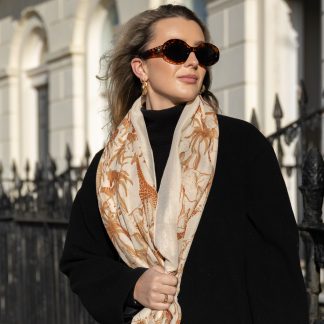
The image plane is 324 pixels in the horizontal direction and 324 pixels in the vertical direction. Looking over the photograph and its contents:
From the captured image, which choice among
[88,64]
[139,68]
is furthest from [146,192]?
[88,64]

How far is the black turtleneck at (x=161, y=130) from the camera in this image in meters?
2.38

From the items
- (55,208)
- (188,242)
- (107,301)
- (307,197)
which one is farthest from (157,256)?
(55,208)

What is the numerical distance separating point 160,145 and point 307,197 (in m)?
Answer: 0.73

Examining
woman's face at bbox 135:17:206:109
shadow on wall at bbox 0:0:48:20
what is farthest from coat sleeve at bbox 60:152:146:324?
shadow on wall at bbox 0:0:48:20

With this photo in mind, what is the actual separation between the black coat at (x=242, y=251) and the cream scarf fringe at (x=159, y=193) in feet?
0.14

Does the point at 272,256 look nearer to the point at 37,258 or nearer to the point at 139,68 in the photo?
the point at 139,68

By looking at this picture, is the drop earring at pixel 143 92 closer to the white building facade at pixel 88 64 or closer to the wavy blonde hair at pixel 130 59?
the wavy blonde hair at pixel 130 59

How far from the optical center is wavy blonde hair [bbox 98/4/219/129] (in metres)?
2.50

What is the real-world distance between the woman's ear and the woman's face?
0.05 meters

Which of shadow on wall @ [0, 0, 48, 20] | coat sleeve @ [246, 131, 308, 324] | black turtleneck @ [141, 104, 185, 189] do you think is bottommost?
coat sleeve @ [246, 131, 308, 324]

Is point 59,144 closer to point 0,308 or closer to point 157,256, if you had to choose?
point 0,308

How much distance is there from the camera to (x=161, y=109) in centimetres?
246

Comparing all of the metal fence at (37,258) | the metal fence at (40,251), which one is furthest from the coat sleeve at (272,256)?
the metal fence at (37,258)

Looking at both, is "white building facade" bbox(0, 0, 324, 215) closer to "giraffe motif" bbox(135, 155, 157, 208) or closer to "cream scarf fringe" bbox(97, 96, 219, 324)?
"cream scarf fringe" bbox(97, 96, 219, 324)
